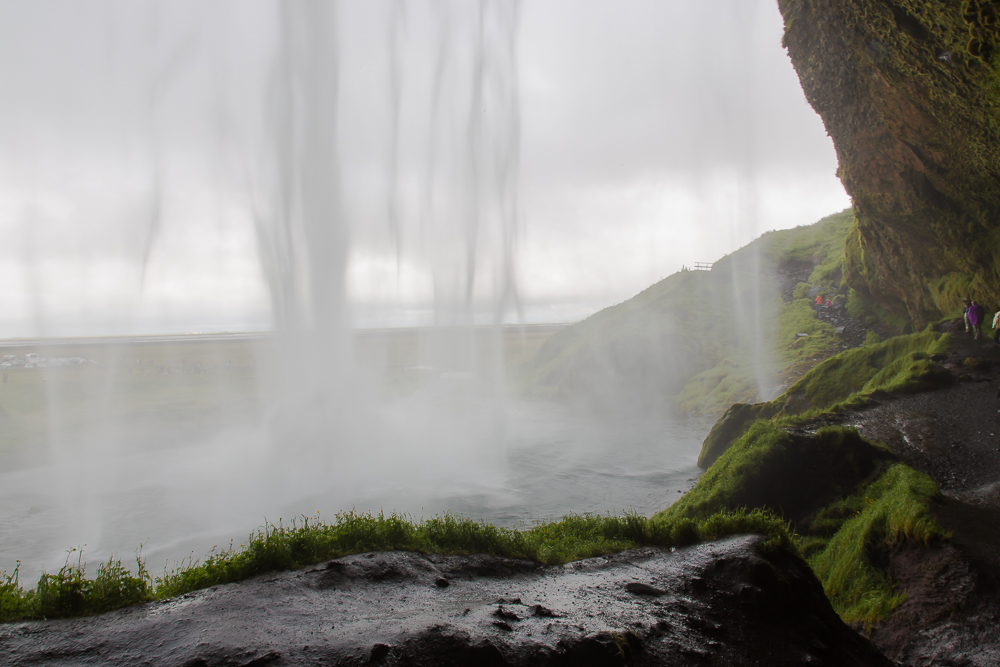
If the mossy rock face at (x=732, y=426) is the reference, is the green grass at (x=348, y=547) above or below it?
above

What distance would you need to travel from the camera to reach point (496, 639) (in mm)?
5539

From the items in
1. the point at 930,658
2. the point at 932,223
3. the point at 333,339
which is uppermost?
the point at 932,223

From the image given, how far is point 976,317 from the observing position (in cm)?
1900

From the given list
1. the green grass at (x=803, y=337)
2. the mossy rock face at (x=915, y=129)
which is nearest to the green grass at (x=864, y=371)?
the mossy rock face at (x=915, y=129)

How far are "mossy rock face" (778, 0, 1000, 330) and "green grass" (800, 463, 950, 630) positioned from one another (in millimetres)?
9485

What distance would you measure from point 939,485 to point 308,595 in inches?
542

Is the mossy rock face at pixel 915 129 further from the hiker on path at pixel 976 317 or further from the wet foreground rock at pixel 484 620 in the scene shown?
the wet foreground rock at pixel 484 620

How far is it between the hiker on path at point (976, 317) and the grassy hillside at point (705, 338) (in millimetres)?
13641

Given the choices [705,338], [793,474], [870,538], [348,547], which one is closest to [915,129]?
[793,474]

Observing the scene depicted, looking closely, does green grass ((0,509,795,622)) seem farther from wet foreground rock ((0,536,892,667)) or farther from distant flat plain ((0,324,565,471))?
distant flat plain ((0,324,565,471))

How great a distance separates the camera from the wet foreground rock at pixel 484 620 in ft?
17.1

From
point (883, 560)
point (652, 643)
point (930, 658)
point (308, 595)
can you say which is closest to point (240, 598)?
point (308, 595)

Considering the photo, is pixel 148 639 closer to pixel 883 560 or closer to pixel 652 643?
pixel 652 643

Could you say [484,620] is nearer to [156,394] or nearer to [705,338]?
[705,338]
